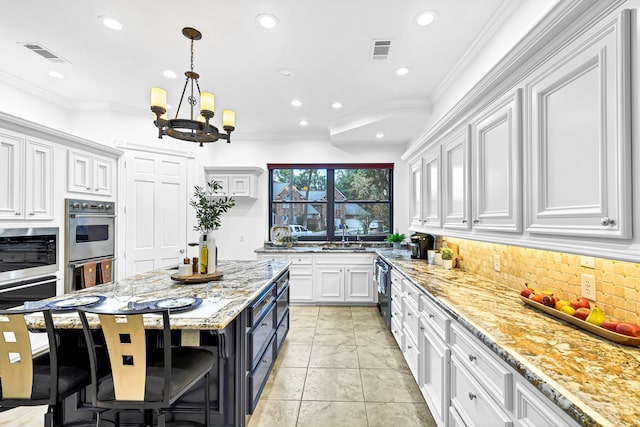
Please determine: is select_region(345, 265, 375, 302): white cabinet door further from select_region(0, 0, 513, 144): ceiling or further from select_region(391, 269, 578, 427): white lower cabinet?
select_region(0, 0, 513, 144): ceiling

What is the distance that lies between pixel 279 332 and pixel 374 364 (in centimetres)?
100

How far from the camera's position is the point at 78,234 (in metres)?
3.76

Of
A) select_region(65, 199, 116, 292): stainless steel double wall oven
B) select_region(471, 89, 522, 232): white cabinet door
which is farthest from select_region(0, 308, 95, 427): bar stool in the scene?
select_region(65, 199, 116, 292): stainless steel double wall oven

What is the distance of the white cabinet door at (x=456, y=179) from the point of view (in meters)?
2.40

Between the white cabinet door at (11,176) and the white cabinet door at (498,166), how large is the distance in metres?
4.18

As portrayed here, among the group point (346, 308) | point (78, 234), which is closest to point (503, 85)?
point (346, 308)

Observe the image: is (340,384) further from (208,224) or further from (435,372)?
(208,224)

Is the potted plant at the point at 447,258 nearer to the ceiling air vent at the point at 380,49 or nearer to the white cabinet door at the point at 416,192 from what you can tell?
the white cabinet door at the point at 416,192

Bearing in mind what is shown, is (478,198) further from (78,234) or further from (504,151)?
(78,234)

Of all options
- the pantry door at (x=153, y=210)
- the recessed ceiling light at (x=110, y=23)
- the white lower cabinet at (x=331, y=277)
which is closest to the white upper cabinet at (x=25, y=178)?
the pantry door at (x=153, y=210)

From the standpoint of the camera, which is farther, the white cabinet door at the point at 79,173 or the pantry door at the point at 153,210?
the pantry door at the point at 153,210

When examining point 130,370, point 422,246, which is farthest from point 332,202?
point 130,370

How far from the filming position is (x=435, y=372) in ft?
7.19

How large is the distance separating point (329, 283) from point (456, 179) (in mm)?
3052
